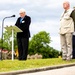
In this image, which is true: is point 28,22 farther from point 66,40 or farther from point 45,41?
point 45,41

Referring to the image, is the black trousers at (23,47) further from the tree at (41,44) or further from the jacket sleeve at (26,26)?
the tree at (41,44)

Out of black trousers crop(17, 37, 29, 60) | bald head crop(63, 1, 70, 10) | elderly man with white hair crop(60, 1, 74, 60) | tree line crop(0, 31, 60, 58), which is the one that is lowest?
black trousers crop(17, 37, 29, 60)

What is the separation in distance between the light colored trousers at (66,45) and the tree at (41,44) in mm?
75322

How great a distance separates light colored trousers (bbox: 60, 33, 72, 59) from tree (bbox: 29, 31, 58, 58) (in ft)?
247

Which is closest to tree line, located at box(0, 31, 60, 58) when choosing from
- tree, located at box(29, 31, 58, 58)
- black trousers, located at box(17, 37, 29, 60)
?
tree, located at box(29, 31, 58, 58)

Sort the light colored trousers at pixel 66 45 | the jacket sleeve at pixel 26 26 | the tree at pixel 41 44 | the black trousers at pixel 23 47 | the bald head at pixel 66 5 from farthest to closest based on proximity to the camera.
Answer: the tree at pixel 41 44
the jacket sleeve at pixel 26 26
the black trousers at pixel 23 47
the light colored trousers at pixel 66 45
the bald head at pixel 66 5

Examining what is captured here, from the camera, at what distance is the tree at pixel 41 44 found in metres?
90.2

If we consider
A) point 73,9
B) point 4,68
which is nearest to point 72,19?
point 73,9

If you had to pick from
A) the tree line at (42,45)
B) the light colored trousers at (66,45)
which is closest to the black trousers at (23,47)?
the light colored trousers at (66,45)

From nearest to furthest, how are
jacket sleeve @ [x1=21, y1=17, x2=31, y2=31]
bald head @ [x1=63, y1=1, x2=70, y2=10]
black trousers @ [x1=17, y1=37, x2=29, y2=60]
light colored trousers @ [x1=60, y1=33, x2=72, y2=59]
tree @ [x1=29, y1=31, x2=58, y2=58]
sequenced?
bald head @ [x1=63, y1=1, x2=70, y2=10]
light colored trousers @ [x1=60, y1=33, x2=72, y2=59]
black trousers @ [x1=17, y1=37, x2=29, y2=60]
jacket sleeve @ [x1=21, y1=17, x2=31, y2=31]
tree @ [x1=29, y1=31, x2=58, y2=58]

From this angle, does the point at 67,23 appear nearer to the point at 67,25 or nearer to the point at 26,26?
the point at 67,25

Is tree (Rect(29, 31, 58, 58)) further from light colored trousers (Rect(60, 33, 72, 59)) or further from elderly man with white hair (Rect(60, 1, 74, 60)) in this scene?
elderly man with white hair (Rect(60, 1, 74, 60))

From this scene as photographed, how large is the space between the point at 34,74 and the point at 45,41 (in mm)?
80963

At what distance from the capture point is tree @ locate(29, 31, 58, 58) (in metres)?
90.2
